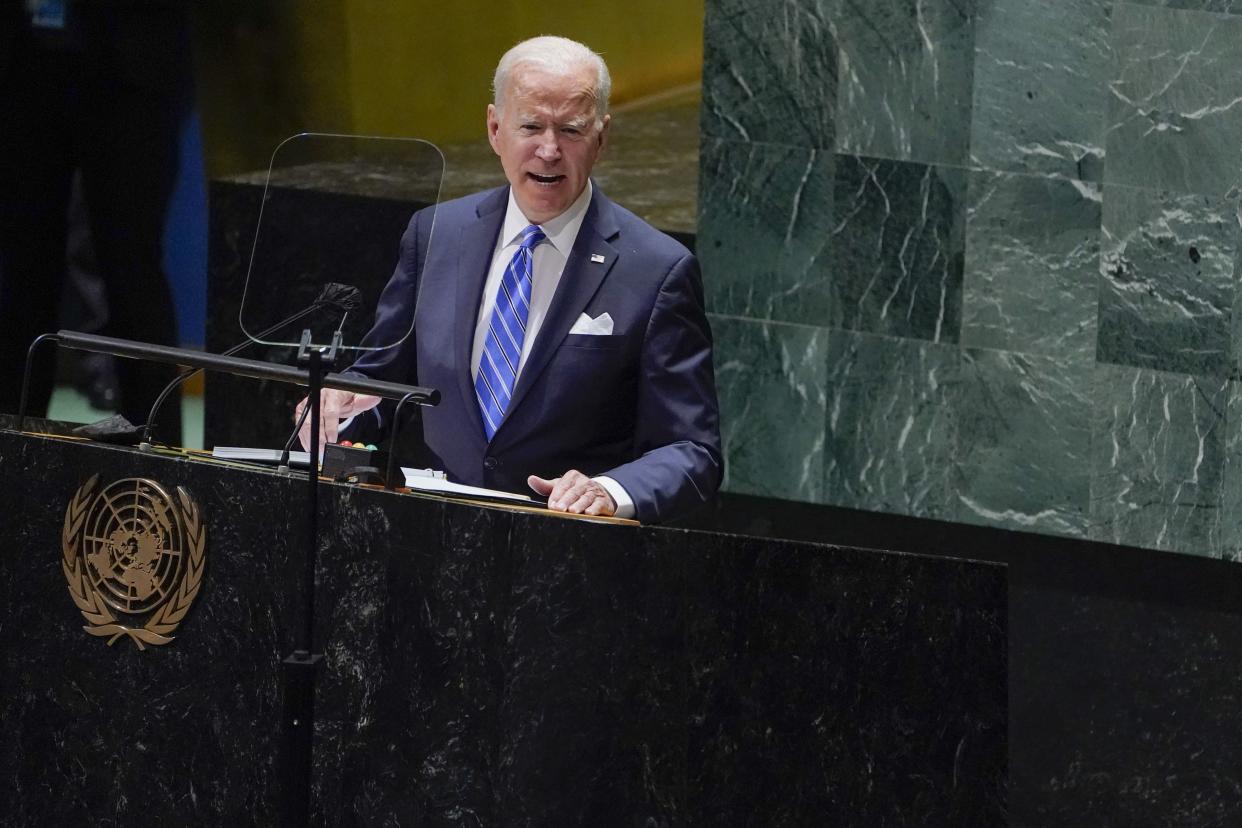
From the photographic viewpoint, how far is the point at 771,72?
5512mm

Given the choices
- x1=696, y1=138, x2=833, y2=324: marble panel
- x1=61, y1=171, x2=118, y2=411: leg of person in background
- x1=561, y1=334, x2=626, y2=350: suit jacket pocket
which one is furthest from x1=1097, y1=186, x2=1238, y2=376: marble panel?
x1=61, y1=171, x2=118, y2=411: leg of person in background

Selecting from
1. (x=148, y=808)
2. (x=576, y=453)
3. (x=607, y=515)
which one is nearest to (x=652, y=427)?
(x=576, y=453)

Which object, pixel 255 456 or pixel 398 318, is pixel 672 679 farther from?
pixel 398 318

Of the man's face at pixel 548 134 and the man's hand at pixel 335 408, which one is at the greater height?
the man's face at pixel 548 134

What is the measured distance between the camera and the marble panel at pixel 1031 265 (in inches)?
205

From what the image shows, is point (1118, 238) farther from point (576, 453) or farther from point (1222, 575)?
point (576, 453)

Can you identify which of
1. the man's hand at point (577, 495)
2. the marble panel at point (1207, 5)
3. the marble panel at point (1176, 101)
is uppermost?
the marble panel at point (1207, 5)

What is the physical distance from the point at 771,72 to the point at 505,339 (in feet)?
7.70

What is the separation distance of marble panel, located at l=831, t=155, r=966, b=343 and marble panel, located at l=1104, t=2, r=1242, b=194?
0.52 m

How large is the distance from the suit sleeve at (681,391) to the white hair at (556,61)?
0.38 metres

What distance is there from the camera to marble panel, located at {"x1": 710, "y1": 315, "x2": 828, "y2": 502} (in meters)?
5.54

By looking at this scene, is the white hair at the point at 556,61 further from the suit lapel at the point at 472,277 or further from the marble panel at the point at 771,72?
the marble panel at the point at 771,72

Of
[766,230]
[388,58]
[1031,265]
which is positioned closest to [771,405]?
[766,230]

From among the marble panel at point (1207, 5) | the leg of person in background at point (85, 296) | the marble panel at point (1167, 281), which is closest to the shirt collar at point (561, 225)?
the marble panel at point (1167, 281)
